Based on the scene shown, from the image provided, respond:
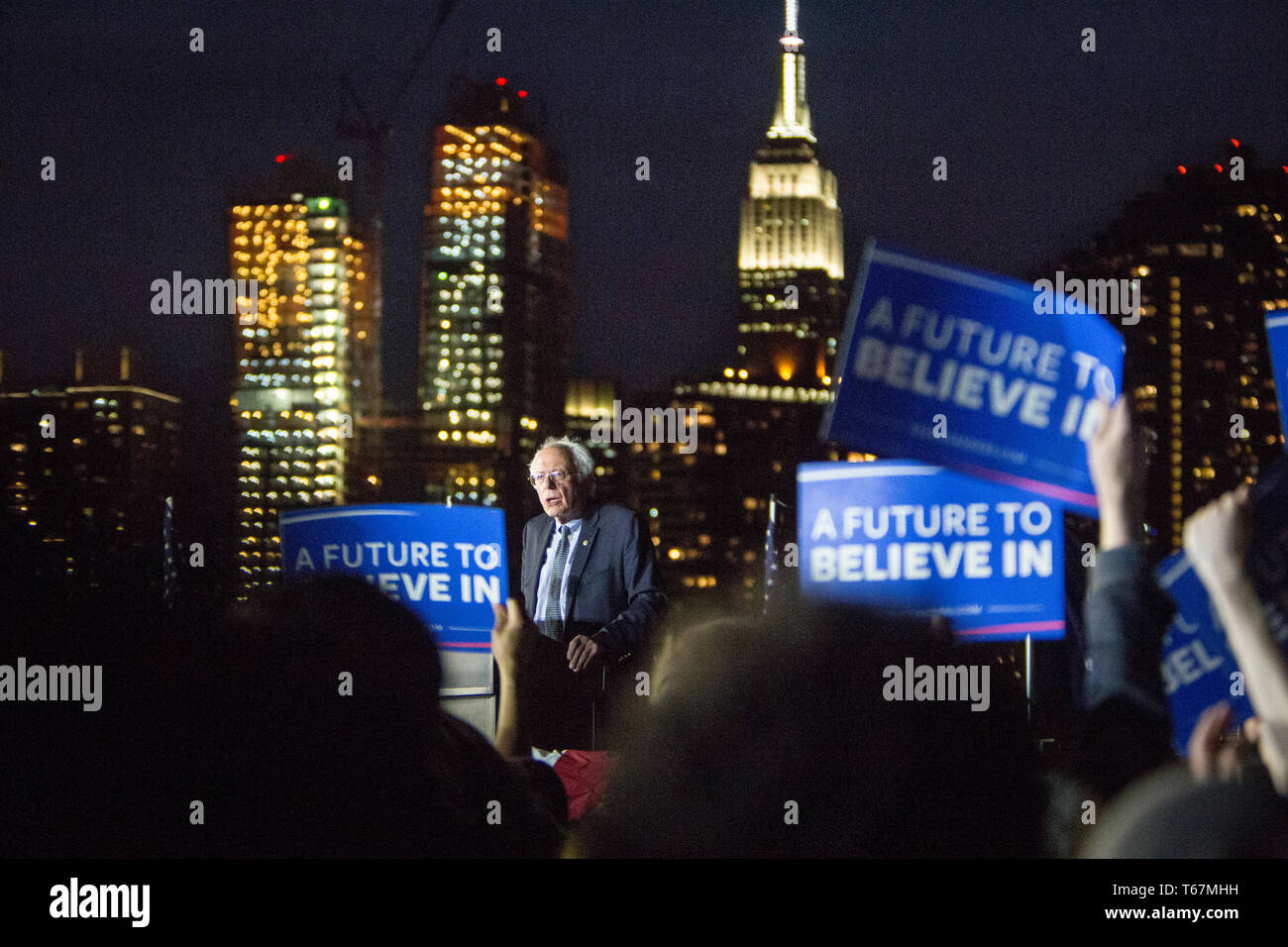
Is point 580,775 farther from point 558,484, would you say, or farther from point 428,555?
point 558,484

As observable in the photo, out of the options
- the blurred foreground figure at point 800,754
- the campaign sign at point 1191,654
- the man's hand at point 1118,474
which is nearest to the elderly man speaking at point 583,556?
the campaign sign at point 1191,654

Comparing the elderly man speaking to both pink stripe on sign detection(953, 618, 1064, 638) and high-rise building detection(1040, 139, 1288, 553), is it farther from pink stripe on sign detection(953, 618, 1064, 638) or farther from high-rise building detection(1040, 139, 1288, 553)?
high-rise building detection(1040, 139, 1288, 553)

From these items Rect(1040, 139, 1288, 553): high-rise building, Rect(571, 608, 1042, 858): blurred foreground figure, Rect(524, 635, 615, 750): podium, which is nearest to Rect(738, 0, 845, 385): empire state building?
Rect(1040, 139, 1288, 553): high-rise building

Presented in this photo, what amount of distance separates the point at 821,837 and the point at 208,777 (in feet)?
3.52

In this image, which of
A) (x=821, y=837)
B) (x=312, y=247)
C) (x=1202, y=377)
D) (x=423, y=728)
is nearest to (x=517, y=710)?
(x=423, y=728)

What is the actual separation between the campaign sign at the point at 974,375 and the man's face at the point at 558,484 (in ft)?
6.91

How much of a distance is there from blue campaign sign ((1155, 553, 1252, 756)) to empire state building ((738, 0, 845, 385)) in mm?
12528

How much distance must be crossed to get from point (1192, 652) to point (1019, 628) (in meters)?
1.49

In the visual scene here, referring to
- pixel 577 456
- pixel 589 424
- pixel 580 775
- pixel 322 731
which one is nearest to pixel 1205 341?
pixel 589 424

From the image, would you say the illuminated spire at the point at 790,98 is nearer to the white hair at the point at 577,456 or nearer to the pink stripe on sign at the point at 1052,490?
the white hair at the point at 577,456

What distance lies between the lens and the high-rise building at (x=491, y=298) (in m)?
68.8

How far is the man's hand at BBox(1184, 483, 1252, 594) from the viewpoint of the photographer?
250 centimetres

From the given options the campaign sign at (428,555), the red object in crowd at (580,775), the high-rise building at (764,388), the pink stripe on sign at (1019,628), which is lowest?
the red object in crowd at (580,775)
